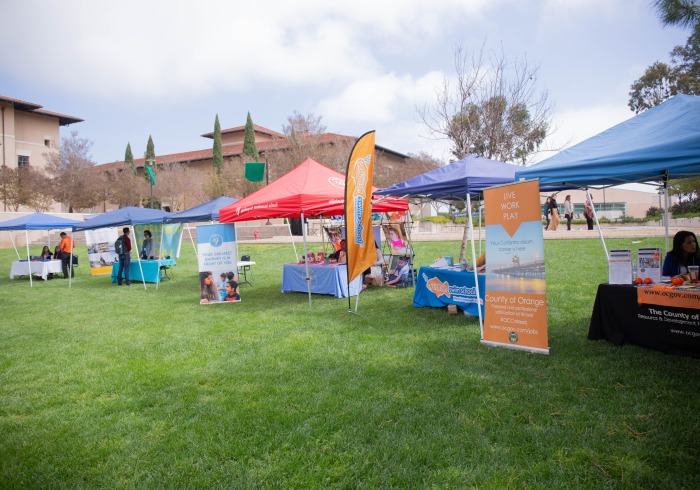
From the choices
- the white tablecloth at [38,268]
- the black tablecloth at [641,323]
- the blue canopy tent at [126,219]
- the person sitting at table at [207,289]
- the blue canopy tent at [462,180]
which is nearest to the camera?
the black tablecloth at [641,323]

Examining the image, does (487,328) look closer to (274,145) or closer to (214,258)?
(214,258)

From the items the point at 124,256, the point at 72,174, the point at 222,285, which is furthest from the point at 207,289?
the point at 72,174

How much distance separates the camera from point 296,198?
870 centimetres

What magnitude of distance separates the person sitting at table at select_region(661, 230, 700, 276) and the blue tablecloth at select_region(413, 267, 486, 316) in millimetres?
2426

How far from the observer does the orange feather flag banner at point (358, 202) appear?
734cm

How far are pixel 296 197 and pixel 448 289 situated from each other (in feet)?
11.0

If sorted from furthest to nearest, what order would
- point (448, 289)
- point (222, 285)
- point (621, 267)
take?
point (222, 285) → point (448, 289) → point (621, 267)

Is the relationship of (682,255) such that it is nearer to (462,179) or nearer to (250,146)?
(462,179)

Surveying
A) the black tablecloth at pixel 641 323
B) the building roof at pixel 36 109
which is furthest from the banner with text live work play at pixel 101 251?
the building roof at pixel 36 109

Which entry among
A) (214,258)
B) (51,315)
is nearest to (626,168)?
(214,258)

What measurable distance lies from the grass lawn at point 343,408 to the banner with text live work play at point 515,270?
248 millimetres

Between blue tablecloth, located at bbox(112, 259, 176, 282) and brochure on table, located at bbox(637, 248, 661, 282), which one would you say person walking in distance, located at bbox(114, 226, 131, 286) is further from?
brochure on table, located at bbox(637, 248, 661, 282)

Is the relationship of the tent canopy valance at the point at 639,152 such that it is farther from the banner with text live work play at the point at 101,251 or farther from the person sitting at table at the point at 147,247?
the banner with text live work play at the point at 101,251

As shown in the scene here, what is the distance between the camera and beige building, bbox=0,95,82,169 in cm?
4478
